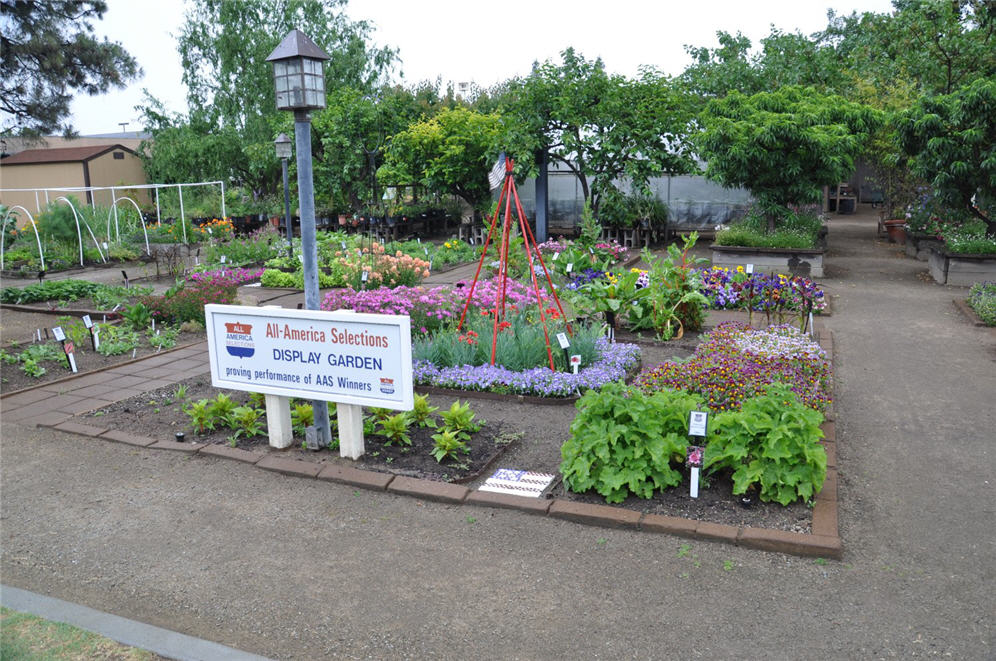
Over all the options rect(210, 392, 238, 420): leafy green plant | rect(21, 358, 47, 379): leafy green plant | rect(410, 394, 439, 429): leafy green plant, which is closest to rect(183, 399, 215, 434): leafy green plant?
rect(210, 392, 238, 420): leafy green plant

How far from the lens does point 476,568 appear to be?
4281 mm

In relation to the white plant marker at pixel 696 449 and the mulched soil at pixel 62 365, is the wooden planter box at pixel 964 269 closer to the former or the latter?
the white plant marker at pixel 696 449

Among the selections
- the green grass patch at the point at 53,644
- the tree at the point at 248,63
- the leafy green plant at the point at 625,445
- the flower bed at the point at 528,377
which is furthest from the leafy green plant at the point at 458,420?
the tree at the point at 248,63

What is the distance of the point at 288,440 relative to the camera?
613 centimetres

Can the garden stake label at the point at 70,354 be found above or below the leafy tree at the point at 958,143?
below

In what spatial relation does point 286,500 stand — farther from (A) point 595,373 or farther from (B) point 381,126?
(B) point 381,126

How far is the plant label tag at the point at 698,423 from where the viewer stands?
484 centimetres

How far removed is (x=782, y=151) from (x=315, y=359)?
12.8 meters

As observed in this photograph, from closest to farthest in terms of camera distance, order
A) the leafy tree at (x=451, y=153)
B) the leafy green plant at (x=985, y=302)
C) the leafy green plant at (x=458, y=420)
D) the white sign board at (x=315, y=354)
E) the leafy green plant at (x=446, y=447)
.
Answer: the white sign board at (x=315, y=354)
the leafy green plant at (x=446, y=447)
the leafy green plant at (x=458, y=420)
the leafy green plant at (x=985, y=302)
the leafy tree at (x=451, y=153)

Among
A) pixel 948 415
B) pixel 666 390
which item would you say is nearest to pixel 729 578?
pixel 666 390

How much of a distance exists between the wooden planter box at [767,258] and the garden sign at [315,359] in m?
11.4

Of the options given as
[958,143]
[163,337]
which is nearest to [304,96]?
[163,337]

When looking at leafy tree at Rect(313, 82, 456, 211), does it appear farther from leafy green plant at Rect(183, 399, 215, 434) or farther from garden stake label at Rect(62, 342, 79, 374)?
leafy green plant at Rect(183, 399, 215, 434)

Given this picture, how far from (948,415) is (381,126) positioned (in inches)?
805
